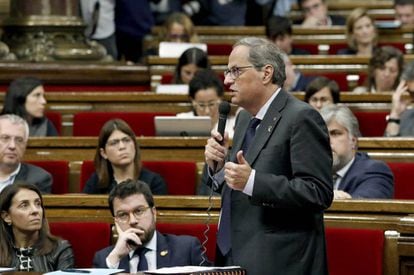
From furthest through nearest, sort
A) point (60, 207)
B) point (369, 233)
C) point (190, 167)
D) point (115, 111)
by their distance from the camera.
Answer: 1. point (115, 111)
2. point (190, 167)
3. point (60, 207)
4. point (369, 233)

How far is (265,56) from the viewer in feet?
10.1

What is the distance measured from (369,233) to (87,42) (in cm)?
369

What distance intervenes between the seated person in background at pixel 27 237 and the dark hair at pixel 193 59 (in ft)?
7.65

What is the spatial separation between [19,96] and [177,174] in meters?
1.15

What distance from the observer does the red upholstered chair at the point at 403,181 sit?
4.67 m

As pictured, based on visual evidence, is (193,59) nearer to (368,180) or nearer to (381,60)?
(381,60)

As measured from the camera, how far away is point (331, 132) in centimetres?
454

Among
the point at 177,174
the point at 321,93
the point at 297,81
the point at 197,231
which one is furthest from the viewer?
the point at 297,81


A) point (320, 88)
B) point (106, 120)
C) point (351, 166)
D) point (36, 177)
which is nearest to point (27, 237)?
point (36, 177)

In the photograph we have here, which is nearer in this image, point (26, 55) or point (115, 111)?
point (115, 111)

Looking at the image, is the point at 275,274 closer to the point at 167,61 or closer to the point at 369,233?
the point at 369,233

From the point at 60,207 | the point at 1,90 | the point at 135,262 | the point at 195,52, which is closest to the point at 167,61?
the point at 195,52

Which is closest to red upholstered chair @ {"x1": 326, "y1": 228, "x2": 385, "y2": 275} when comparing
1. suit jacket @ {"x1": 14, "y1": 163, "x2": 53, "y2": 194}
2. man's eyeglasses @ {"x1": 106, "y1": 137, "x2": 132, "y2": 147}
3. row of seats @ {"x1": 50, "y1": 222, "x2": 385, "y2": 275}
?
row of seats @ {"x1": 50, "y1": 222, "x2": 385, "y2": 275}

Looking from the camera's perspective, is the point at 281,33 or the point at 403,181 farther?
the point at 281,33
